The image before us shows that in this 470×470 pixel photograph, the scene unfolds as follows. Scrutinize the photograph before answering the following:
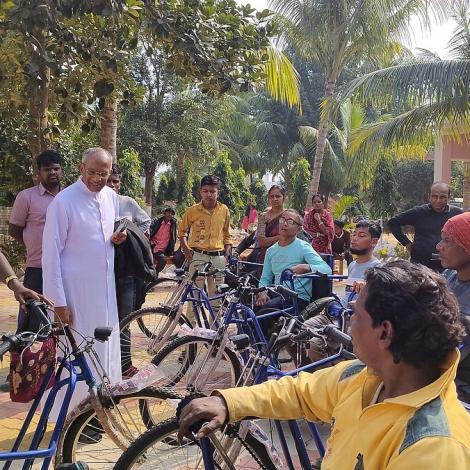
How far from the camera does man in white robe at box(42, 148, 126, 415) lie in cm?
358

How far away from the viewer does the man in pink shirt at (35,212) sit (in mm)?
4328

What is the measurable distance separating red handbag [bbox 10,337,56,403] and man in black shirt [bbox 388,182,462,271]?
3.94 metres

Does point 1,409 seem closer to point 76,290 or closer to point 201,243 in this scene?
point 76,290

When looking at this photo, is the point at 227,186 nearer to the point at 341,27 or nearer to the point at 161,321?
the point at 341,27

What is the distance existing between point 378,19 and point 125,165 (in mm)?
8754

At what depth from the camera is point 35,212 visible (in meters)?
4.34

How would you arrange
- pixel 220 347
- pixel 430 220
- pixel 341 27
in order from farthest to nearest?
pixel 341 27
pixel 430 220
pixel 220 347

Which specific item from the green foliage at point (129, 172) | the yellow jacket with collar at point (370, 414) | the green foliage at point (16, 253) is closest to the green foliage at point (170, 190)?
the green foliage at point (129, 172)

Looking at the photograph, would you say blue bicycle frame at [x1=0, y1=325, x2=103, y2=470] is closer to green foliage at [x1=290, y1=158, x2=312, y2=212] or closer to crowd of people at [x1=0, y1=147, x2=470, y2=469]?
crowd of people at [x1=0, y1=147, x2=470, y2=469]

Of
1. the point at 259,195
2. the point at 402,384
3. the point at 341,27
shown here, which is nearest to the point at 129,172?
the point at 341,27

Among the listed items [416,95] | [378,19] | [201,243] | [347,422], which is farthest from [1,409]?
[378,19]

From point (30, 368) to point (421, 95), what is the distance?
11.6m

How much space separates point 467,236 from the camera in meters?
2.71

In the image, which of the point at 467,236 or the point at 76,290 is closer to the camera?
the point at 467,236
